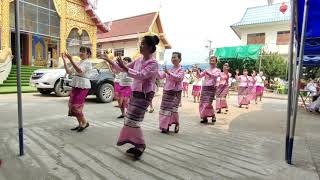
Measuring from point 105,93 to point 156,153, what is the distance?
6.99 metres

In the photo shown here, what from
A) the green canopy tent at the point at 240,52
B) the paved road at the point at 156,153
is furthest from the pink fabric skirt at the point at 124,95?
the green canopy tent at the point at 240,52

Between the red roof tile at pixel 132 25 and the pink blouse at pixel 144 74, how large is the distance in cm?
2659

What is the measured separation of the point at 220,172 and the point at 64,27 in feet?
64.3

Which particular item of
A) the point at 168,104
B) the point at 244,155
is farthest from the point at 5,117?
the point at 244,155

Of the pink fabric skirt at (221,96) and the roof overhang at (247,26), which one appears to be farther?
the roof overhang at (247,26)

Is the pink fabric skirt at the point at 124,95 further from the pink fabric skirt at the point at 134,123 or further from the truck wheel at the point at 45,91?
the truck wheel at the point at 45,91

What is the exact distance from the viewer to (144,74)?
13.6ft

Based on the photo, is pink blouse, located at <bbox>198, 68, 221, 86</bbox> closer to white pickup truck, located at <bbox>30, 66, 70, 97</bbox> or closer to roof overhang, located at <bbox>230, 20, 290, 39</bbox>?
white pickup truck, located at <bbox>30, 66, 70, 97</bbox>

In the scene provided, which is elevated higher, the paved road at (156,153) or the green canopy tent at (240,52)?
the green canopy tent at (240,52)

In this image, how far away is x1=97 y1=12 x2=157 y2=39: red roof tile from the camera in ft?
103

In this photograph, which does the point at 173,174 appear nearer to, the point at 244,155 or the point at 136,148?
the point at 136,148

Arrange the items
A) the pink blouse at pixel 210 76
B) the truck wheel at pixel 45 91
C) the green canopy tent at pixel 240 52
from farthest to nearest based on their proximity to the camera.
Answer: the green canopy tent at pixel 240 52 < the truck wheel at pixel 45 91 < the pink blouse at pixel 210 76

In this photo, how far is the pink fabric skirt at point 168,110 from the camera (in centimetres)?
620

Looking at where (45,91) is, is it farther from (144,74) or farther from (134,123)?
(144,74)
